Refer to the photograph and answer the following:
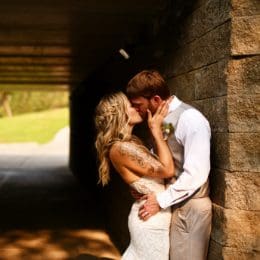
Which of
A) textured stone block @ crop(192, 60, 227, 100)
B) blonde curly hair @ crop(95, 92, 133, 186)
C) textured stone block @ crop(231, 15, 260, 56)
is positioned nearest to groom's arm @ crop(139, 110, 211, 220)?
textured stone block @ crop(192, 60, 227, 100)

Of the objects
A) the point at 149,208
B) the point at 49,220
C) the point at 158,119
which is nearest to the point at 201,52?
the point at 158,119

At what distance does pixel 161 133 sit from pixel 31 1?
201 cm

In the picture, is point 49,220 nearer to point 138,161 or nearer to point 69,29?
point 69,29

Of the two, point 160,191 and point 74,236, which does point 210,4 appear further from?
point 74,236

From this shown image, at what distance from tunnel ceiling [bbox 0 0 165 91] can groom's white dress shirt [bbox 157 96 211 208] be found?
172 centimetres

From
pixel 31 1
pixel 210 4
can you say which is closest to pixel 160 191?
pixel 210 4

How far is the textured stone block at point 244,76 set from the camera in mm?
2959

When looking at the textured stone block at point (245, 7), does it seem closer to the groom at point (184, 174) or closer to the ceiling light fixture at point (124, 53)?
the groom at point (184, 174)

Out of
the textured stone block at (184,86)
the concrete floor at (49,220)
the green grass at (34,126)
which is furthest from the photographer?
the green grass at (34,126)

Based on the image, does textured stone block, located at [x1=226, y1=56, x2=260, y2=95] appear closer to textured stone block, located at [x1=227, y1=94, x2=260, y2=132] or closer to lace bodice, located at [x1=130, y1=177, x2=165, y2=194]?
textured stone block, located at [x1=227, y1=94, x2=260, y2=132]

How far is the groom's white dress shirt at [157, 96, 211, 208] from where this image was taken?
9.78 feet

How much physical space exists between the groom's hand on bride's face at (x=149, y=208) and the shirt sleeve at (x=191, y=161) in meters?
0.04

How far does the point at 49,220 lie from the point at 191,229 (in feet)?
18.1

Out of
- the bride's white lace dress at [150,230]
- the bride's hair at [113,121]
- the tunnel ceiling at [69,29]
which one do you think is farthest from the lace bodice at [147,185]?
the tunnel ceiling at [69,29]
